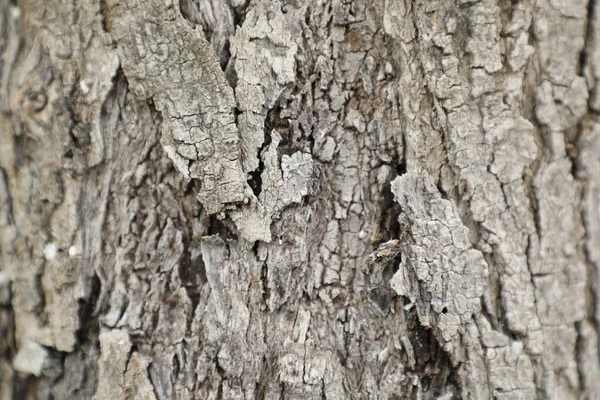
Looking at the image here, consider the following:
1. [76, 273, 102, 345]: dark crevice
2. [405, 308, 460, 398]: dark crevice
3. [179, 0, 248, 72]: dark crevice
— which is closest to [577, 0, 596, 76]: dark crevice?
[405, 308, 460, 398]: dark crevice

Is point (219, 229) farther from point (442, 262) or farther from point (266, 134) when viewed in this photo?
point (442, 262)

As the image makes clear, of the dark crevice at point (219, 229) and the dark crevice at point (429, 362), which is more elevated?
the dark crevice at point (219, 229)

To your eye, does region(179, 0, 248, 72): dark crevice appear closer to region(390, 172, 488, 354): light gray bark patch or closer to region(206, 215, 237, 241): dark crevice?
region(206, 215, 237, 241): dark crevice

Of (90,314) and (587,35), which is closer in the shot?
(587,35)

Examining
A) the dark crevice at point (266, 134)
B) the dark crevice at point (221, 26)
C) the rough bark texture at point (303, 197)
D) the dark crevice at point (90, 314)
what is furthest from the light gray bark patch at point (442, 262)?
the dark crevice at point (90, 314)

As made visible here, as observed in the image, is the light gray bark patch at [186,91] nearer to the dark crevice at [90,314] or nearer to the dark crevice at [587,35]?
the dark crevice at [90,314]

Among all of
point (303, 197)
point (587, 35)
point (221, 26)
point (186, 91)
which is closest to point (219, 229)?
point (303, 197)

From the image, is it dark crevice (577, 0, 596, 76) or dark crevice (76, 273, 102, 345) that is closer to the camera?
dark crevice (577, 0, 596, 76)

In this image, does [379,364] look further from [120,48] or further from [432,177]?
[120,48]
